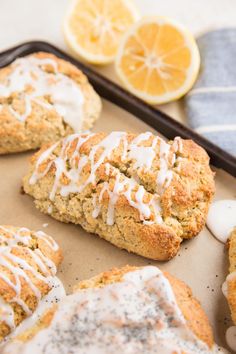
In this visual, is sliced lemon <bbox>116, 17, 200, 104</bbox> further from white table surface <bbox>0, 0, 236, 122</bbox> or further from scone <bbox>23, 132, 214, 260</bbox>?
scone <bbox>23, 132, 214, 260</bbox>

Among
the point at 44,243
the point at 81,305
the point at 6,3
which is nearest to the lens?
the point at 81,305

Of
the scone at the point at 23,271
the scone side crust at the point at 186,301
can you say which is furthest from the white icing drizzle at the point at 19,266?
the scone side crust at the point at 186,301

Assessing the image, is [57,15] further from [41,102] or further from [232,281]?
[232,281]

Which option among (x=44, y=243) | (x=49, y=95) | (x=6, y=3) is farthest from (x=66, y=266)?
(x=6, y=3)

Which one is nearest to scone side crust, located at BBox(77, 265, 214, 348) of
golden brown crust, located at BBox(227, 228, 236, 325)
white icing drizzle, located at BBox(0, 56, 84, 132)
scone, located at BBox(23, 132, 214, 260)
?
golden brown crust, located at BBox(227, 228, 236, 325)

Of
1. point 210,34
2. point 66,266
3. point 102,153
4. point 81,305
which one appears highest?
point 210,34

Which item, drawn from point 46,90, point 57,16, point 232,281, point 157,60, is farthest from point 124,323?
point 57,16

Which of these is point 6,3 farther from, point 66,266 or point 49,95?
point 66,266

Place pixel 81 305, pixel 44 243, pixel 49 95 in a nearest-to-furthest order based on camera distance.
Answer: pixel 81 305 → pixel 44 243 → pixel 49 95
